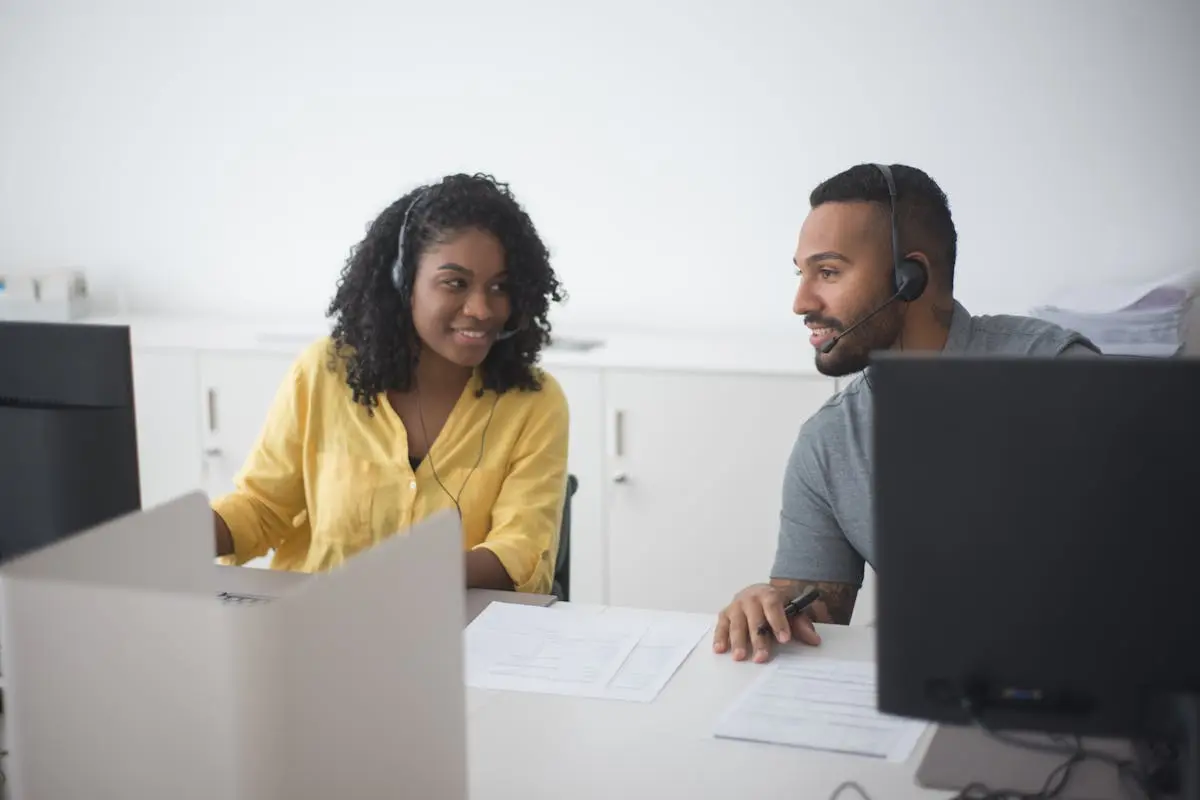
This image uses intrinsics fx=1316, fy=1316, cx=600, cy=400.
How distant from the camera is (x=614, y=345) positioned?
351 centimetres

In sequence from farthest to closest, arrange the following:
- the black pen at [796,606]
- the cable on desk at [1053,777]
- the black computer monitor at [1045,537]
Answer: the black pen at [796,606] → the cable on desk at [1053,777] → the black computer monitor at [1045,537]

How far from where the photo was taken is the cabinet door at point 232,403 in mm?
3520

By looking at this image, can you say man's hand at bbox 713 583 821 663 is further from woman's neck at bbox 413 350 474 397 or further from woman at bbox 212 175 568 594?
woman's neck at bbox 413 350 474 397

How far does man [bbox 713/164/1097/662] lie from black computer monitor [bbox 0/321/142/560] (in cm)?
96

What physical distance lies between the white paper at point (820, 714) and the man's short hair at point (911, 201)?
0.72 metres

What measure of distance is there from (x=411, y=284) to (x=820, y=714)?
46.5 inches

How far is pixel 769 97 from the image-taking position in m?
3.45

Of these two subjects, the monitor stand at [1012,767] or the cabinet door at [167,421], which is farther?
the cabinet door at [167,421]

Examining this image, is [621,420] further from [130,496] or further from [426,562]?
[426,562]

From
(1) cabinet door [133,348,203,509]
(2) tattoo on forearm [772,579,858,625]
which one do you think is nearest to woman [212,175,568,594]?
(2) tattoo on forearm [772,579,858,625]

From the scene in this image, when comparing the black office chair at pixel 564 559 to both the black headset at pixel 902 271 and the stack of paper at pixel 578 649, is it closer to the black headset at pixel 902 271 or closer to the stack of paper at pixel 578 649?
the stack of paper at pixel 578 649

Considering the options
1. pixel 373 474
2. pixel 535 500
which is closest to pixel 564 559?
pixel 535 500

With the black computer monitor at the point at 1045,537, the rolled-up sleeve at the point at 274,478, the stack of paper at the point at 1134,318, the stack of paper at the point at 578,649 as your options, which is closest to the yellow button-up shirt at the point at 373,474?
the rolled-up sleeve at the point at 274,478

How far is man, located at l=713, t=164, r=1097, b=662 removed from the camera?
78.0 inches
